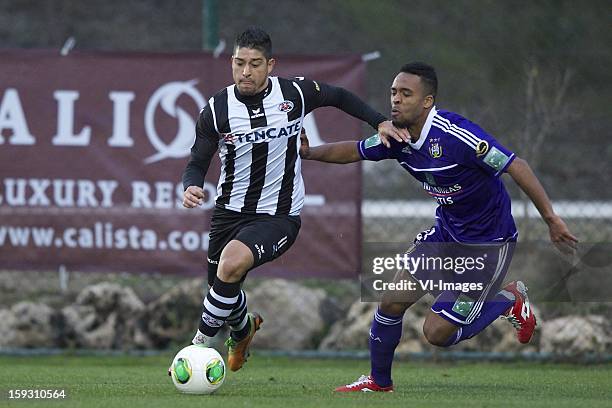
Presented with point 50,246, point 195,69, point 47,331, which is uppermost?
point 195,69

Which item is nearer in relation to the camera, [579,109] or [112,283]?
[112,283]

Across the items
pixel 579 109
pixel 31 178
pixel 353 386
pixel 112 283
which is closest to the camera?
pixel 353 386

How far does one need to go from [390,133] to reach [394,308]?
110cm

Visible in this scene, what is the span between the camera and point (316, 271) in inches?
401

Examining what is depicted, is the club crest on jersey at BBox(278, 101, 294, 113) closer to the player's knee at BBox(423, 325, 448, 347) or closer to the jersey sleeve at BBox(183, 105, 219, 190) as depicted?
the jersey sleeve at BBox(183, 105, 219, 190)

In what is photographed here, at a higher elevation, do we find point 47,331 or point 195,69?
point 195,69

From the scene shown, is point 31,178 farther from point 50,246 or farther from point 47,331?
point 47,331

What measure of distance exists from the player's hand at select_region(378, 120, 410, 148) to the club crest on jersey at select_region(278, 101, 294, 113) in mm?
630

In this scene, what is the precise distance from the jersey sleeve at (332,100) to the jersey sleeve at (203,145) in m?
0.68

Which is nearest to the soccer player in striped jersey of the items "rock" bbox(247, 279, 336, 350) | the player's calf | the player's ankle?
the player's ankle

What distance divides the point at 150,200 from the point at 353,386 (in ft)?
9.86

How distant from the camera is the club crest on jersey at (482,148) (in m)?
7.53

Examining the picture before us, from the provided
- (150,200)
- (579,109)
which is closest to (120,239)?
(150,200)

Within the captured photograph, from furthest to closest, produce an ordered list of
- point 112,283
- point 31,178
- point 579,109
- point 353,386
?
point 579,109, point 112,283, point 31,178, point 353,386
